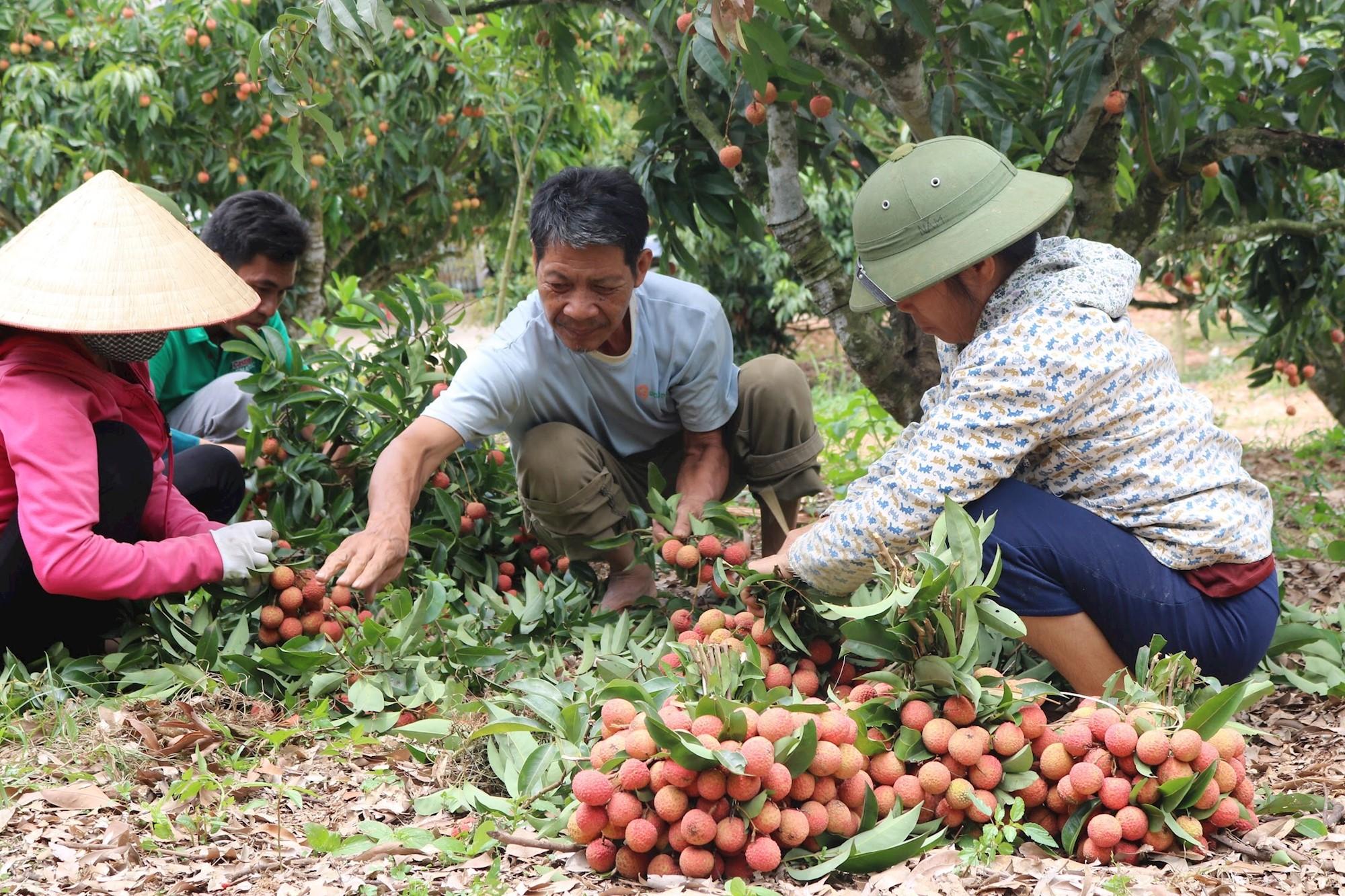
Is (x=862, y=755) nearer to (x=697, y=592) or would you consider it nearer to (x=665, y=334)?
(x=697, y=592)

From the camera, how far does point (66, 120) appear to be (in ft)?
18.3

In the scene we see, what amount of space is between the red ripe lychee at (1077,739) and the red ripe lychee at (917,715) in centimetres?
19

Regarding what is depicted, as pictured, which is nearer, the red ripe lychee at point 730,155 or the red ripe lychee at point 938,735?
the red ripe lychee at point 938,735

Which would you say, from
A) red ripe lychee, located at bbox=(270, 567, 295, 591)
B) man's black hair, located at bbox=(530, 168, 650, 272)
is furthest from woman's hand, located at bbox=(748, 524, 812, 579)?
red ripe lychee, located at bbox=(270, 567, 295, 591)

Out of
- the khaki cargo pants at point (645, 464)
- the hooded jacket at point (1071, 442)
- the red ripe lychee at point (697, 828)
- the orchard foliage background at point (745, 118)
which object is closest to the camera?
the red ripe lychee at point (697, 828)

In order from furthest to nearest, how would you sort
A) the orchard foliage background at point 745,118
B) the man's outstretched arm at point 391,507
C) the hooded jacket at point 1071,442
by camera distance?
the orchard foliage background at point 745,118 → the man's outstretched arm at point 391,507 → the hooded jacket at point 1071,442

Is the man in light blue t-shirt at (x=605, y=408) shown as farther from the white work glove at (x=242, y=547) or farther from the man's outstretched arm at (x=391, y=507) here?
the white work glove at (x=242, y=547)

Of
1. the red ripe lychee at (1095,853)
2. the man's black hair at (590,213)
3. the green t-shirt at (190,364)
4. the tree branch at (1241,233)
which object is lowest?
the red ripe lychee at (1095,853)

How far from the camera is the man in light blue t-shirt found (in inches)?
99.0

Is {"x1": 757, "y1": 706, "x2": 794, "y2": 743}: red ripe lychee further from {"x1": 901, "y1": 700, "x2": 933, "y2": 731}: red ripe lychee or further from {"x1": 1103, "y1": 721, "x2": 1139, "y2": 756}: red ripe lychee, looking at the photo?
{"x1": 1103, "y1": 721, "x2": 1139, "y2": 756}: red ripe lychee

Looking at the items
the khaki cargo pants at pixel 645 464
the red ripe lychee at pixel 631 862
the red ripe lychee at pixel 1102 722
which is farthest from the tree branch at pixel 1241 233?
the red ripe lychee at pixel 631 862

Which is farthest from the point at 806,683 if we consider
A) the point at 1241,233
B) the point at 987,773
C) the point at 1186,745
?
the point at 1241,233

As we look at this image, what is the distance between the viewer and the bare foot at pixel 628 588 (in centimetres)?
285

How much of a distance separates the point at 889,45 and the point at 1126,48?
51 centimetres
